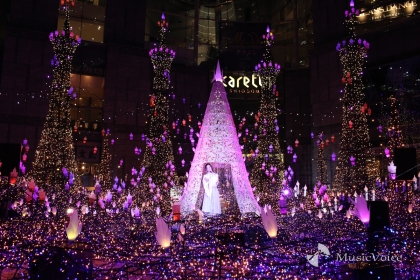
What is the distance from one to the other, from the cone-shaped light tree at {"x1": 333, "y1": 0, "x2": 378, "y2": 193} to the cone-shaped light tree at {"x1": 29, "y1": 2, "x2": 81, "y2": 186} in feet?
38.5

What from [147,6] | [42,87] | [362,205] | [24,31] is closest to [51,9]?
[24,31]

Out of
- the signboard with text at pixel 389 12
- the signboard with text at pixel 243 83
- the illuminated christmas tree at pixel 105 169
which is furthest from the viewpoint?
the signboard with text at pixel 243 83

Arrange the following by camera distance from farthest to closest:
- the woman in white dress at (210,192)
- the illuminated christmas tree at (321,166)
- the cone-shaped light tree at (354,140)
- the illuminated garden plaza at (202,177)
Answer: the illuminated christmas tree at (321,166) < the cone-shaped light tree at (354,140) < the woman in white dress at (210,192) < the illuminated garden plaza at (202,177)

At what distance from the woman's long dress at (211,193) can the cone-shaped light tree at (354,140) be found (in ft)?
24.2

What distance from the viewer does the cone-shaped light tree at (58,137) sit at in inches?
572

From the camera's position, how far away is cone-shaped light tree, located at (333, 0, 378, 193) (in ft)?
51.5

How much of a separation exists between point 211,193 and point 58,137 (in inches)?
292

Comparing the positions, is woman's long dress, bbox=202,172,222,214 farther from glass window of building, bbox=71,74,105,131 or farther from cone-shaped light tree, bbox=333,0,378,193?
glass window of building, bbox=71,74,105,131

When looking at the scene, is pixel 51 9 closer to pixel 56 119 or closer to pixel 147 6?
pixel 147 6

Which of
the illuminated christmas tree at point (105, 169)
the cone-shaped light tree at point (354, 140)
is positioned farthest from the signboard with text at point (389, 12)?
the illuminated christmas tree at point (105, 169)

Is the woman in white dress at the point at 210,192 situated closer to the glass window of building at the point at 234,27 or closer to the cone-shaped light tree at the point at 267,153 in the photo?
the cone-shaped light tree at the point at 267,153

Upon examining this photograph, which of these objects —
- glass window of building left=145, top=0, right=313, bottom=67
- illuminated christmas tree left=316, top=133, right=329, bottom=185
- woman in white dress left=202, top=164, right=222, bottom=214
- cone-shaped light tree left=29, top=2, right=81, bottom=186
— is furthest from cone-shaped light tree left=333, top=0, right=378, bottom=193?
cone-shaped light tree left=29, top=2, right=81, bottom=186

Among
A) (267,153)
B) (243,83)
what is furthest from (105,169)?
(243,83)

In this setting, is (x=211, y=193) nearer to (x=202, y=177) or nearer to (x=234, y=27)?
(x=202, y=177)
